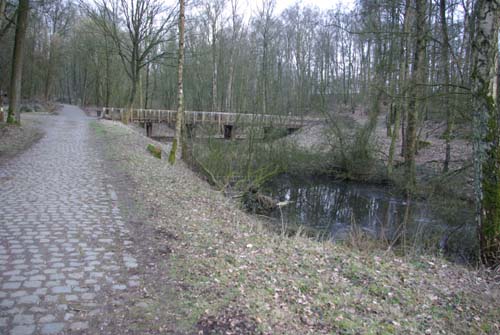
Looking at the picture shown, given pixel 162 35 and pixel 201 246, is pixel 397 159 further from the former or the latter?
pixel 162 35

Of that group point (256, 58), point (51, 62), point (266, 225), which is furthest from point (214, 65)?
point (266, 225)

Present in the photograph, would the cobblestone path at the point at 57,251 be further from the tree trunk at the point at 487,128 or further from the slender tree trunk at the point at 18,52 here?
the slender tree trunk at the point at 18,52

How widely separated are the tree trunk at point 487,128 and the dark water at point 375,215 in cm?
129

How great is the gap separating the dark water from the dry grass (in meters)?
1.99

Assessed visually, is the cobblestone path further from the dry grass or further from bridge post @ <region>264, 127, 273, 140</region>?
bridge post @ <region>264, 127, 273, 140</region>

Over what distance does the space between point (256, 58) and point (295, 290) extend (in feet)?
123

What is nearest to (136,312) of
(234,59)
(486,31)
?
(486,31)

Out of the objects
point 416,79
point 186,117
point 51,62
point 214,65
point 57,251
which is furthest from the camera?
point 51,62

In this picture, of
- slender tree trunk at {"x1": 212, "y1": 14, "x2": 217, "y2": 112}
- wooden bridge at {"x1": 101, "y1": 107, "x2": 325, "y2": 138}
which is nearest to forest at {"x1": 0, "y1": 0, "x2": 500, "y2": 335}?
wooden bridge at {"x1": 101, "y1": 107, "x2": 325, "y2": 138}

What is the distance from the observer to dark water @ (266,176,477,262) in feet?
31.7

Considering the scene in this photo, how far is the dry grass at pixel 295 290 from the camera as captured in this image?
4.11m

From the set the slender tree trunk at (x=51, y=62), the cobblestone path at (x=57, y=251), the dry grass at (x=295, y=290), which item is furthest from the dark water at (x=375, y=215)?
the slender tree trunk at (x=51, y=62)

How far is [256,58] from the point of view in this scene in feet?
132

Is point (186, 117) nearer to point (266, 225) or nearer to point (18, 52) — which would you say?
point (18, 52)
